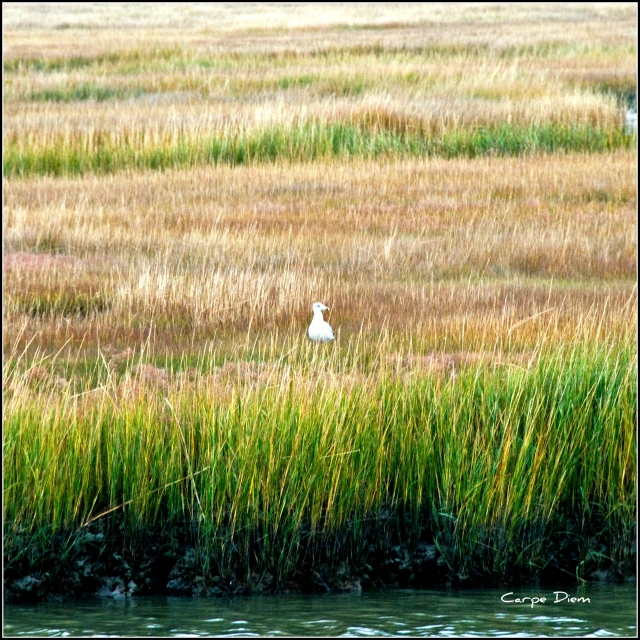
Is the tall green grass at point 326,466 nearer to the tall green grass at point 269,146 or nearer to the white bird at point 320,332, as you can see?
the white bird at point 320,332

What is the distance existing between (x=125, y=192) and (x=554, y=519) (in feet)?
39.4

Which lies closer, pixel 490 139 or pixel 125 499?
pixel 125 499

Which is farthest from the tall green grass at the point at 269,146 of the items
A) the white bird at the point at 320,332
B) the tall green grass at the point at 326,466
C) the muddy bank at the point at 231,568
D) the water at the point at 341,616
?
the water at the point at 341,616

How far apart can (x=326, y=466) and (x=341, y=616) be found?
34.8 inches

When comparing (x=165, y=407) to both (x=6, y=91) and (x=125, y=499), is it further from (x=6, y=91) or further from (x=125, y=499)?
(x=6, y=91)

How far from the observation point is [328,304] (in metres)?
11.2

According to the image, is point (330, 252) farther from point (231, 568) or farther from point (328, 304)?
point (231, 568)

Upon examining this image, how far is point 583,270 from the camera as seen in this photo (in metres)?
12.9

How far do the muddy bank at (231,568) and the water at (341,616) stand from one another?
107 millimetres

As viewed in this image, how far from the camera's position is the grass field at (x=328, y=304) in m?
6.57

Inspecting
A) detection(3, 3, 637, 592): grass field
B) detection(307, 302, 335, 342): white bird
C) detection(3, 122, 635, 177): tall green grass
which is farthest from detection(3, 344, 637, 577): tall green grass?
detection(3, 122, 635, 177): tall green grass

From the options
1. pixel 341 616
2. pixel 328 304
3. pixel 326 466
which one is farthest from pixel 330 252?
pixel 341 616

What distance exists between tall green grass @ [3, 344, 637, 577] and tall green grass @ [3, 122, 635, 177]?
13.7 meters

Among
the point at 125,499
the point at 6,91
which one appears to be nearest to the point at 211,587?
the point at 125,499
